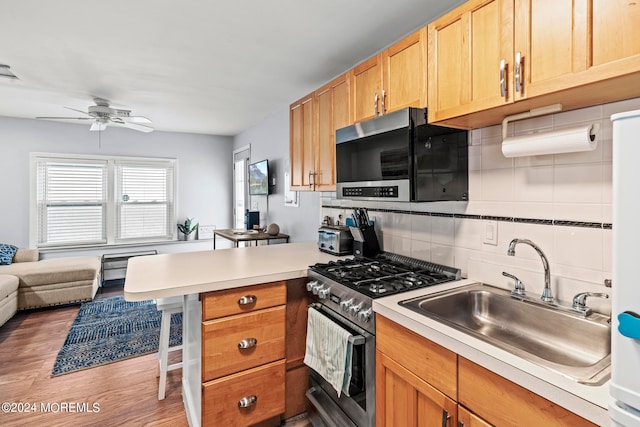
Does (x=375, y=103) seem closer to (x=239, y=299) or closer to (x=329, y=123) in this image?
(x=329, y=123)

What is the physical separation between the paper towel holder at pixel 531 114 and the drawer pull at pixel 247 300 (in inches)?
55.8

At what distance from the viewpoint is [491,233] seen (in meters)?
1.62

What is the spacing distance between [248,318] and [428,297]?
2.96ft

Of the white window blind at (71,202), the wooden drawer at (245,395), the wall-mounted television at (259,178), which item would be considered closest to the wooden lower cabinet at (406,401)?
the wooden drawer at (245,395)

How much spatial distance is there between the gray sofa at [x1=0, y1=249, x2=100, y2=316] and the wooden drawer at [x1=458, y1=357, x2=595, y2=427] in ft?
14.5

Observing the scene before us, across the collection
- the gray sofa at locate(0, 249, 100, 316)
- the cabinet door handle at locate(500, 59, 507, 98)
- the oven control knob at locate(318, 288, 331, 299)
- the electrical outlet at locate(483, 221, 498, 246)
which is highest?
the cabinet door handle at locate(500, 59, 507, 98)

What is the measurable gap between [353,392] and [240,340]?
614 mm

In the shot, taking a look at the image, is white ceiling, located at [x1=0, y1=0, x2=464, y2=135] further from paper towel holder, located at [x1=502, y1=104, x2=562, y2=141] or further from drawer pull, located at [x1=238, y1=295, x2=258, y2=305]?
drawer pull, located at [x1=238, y1=295, x2=258, y2=305]

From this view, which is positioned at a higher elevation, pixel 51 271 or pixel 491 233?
pixel 491 233

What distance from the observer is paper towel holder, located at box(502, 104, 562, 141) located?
1.26 meters

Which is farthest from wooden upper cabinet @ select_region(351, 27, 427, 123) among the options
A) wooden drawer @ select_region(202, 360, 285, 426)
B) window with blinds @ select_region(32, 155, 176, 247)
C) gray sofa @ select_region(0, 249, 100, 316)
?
window with blinds @ select_region(32, 155, 176, 247)

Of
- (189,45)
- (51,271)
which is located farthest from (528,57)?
(51,271)

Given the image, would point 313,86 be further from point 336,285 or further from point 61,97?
point 61,97

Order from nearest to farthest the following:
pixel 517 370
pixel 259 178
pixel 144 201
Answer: pixel 517 370 → pixel 259 178 → pixel 144 201
